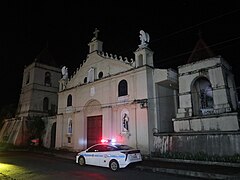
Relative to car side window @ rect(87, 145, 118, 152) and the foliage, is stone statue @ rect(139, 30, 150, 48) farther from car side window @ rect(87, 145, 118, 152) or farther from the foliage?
car side window @ rect(87, 145, 118, 152)

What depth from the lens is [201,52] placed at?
1770cm

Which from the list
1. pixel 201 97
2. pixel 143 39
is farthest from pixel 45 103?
pixel 201 97

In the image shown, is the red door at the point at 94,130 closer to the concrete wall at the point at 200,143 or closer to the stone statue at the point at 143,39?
the concrete wall at the point at 200,143

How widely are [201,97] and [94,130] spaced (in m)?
10.9

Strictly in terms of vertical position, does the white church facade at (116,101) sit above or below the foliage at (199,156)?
above

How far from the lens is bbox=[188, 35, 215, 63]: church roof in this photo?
56.5 ft

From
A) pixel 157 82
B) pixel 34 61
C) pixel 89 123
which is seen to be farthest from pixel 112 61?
pixel 34 61

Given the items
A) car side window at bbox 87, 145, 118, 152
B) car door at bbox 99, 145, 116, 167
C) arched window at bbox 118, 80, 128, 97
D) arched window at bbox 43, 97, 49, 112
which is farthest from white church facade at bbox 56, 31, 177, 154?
arched window at bbox 43, 97, 49, 112

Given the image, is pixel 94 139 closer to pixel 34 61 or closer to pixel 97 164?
pixel 97 164

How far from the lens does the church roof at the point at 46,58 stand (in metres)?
35.4

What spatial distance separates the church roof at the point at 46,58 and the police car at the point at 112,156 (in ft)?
85.1

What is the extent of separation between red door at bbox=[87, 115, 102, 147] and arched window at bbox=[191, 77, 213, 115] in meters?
9.46

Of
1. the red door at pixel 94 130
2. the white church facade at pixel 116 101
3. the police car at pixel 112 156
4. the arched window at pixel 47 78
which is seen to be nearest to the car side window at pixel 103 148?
the police car at pixel 112 156

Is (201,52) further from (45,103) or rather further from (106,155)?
(45,103)
